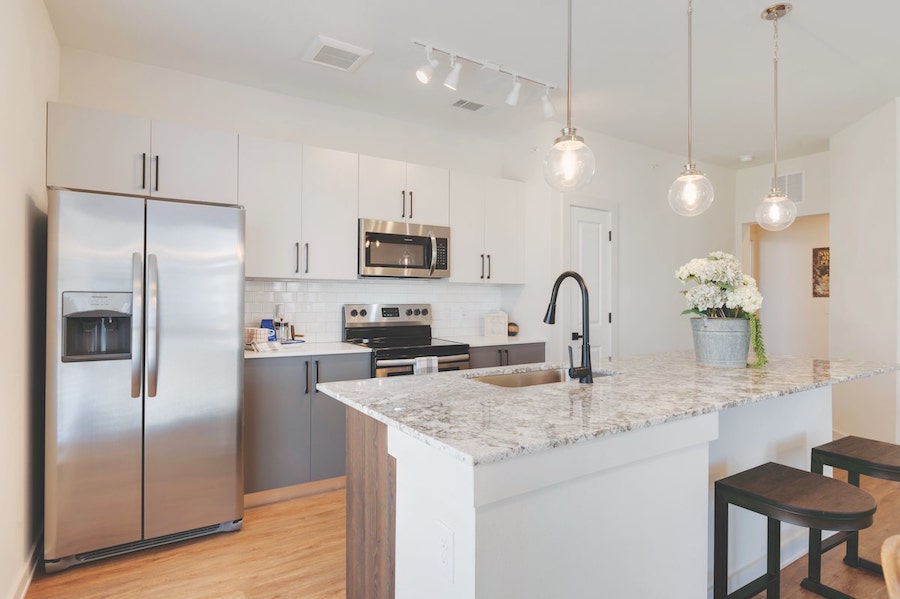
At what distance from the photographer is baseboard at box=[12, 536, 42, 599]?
6.97 ft

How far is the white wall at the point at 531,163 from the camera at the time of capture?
3.20 meters

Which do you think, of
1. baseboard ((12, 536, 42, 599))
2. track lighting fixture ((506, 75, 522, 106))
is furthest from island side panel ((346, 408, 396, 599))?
track lighting fixture ((506, 75, 522, 106))

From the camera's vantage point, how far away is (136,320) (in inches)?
96.1

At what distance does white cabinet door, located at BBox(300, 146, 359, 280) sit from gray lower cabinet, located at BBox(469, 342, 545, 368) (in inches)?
44.1

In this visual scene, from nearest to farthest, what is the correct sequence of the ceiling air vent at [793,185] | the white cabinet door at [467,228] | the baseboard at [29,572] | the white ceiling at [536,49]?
the baseboard at [29,572]
the white ceiling at [536,49]
the white cabinet door at [467,228]
the ceiling air vent at [793,185]

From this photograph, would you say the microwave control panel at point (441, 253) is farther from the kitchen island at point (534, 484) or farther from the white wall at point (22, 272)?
the white wall at point (22, 272)

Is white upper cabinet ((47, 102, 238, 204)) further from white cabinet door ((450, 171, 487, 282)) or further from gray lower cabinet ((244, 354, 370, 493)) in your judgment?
white cabinet door ((450, 171, 487, 282))

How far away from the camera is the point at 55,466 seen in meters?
2.33

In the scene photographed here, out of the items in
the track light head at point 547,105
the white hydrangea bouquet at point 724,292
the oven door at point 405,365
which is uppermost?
the track light head at point 547,105

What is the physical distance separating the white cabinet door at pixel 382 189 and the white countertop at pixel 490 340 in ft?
3.61

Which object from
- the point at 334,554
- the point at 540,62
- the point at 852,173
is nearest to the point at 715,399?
the point at 334,554

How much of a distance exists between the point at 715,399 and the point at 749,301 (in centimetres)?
88

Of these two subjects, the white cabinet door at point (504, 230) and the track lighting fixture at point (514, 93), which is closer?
the track lighting fixture at point (514, 93)

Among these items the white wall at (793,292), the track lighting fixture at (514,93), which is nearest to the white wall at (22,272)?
the track lighting fixture at (514,93)
